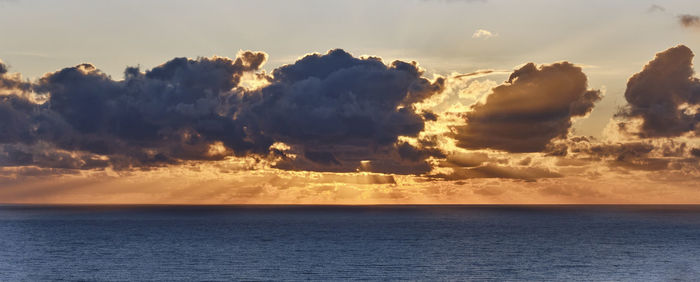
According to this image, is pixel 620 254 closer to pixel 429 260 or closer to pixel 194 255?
pixel 429 260

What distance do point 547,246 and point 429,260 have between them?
1858 inches

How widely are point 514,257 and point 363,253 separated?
30070mm

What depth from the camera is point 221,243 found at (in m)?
178

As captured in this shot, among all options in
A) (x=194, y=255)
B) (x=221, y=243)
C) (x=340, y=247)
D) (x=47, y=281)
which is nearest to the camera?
(x=47, y=281)

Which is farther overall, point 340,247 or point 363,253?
point 340,247

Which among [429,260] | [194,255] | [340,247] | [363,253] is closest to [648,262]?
[429,260]

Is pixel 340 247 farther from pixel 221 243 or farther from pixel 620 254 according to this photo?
pixel 620 254

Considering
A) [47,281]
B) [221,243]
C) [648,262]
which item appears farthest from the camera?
[221,243]

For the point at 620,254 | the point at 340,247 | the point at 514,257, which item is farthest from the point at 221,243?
the point at 620,254

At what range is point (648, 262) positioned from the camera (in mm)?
133375

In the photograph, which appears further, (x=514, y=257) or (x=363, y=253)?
(x=363, y=253)

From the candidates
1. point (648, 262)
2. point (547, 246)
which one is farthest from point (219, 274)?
point (547, 246)

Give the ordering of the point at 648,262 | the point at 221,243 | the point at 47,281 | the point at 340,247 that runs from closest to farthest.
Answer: the point at 47,281 → the point at 648,262 → the point at 340,247 → the point at 221,243

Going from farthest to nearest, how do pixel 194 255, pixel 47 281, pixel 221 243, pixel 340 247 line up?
pixel 221 243 < pixel 340 247 < pixel 194 255 < pixel 47 281
